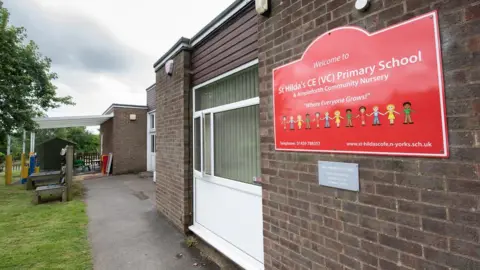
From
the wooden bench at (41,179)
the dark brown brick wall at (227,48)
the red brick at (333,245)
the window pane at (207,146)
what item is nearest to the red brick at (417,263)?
the red brick at (333,245)

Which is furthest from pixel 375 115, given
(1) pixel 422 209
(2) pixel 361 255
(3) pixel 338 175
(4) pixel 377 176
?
(2) pixel 361 255

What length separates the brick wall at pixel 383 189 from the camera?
3.95 feet

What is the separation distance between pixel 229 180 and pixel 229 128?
0.80 meters

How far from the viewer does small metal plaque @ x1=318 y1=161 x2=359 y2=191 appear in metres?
1.68

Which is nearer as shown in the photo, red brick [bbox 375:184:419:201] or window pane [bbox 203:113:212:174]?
red brick [bbox 375:184:419:201]

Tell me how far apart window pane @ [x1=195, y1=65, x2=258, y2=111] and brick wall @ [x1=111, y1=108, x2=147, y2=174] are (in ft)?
32.6

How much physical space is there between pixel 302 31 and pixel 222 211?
9.24 ft

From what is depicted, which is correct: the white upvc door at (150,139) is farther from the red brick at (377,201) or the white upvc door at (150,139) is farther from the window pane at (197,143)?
the red brick at (377,201)

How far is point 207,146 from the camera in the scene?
4.08 meters

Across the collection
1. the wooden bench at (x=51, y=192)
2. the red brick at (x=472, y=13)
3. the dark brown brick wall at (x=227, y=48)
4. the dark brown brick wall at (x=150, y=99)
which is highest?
the dark brown brick wall at (x=150, y=99)

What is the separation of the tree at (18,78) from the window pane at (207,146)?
927 cm

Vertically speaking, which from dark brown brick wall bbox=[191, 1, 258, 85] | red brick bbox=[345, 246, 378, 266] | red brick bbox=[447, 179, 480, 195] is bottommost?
red brick bbox=[345, 246, 378, 266]

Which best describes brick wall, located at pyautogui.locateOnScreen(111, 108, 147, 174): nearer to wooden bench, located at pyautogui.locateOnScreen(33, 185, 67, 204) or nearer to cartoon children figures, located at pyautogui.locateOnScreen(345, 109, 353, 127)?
wooden bench, located at pyautogui.locateOnScreen(33, 185, 67, 204)

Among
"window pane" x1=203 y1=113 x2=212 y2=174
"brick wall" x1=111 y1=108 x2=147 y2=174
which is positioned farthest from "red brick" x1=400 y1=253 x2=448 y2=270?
"brick wall" x1=111 y1=108 x2=147 y2=174
